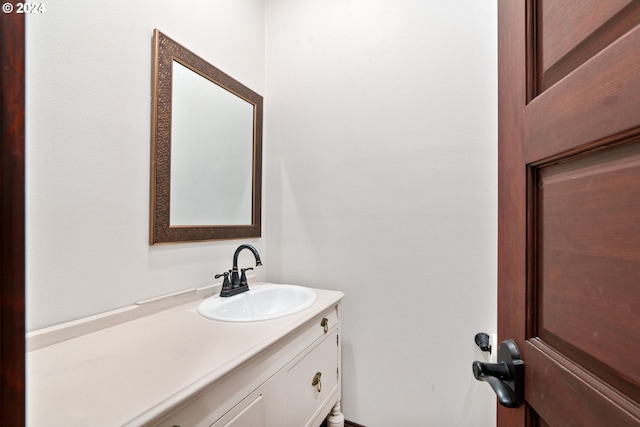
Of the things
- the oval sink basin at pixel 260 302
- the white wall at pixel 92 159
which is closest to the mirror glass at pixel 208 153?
the white wall at pixel 92 159

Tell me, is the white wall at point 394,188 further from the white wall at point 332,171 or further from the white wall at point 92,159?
the white wall at point 92,159

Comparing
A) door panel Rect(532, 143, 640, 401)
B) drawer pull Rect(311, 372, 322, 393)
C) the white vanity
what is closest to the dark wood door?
door panel Rect(532, 143, 640, 401)

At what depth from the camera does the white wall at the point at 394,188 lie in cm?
126

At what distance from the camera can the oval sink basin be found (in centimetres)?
111

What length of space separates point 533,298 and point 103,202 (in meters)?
1.15

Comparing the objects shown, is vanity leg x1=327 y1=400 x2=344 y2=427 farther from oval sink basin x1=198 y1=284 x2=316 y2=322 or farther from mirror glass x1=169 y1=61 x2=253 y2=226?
mirror glass x1=169 y1=61 x2=253 y2=226

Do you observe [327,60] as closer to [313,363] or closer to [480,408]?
[313,363]

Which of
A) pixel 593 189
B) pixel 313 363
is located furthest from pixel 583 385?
pixel 313 363

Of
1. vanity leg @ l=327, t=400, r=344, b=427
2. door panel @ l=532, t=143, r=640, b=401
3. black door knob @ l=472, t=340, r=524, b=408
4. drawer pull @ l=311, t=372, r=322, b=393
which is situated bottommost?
vanity leg @ l=327, t=400, r=344, b=427

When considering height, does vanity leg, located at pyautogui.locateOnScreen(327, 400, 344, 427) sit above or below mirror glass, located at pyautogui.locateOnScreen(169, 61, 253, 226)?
below

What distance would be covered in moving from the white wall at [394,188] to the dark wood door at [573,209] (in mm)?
756

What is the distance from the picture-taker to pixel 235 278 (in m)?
1.28

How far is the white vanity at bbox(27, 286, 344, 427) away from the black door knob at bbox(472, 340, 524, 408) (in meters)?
0.53

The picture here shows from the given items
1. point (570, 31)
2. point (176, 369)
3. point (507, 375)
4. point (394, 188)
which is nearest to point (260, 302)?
point (176, 369)
